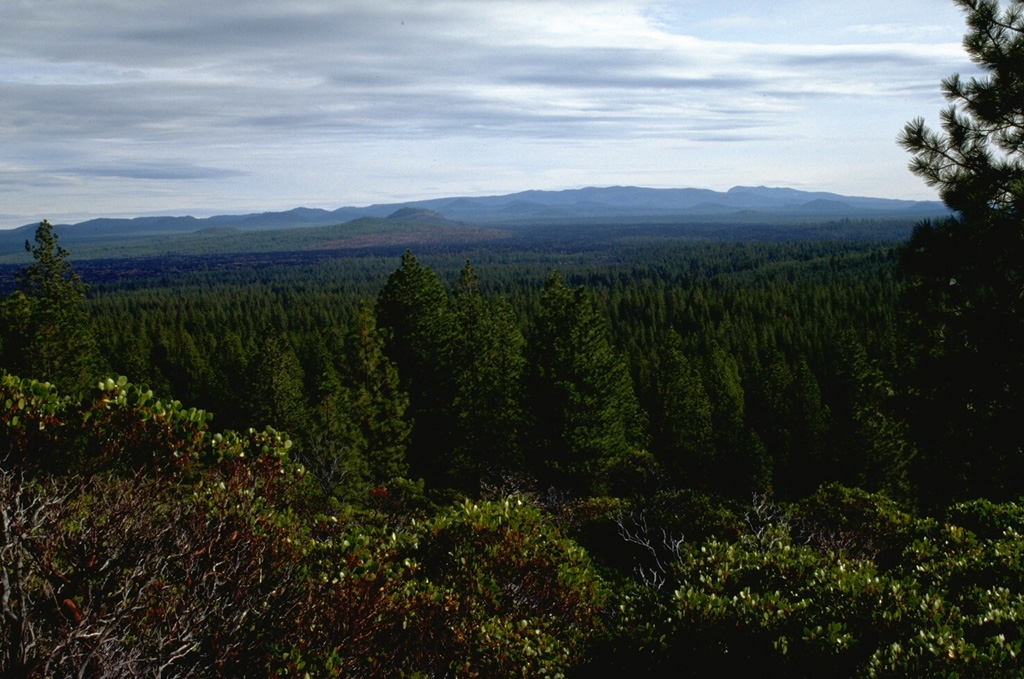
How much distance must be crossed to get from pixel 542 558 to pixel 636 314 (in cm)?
8266

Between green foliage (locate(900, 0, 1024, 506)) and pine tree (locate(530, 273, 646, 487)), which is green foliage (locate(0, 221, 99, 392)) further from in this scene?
green foliage (locate(900, 0, 1024, 506))

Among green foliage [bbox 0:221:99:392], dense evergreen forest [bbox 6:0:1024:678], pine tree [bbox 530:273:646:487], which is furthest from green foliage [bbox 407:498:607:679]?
green foliage [bbox 0:221:99:392]

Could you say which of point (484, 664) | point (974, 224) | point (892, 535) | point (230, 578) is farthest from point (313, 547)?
point (974, 224)

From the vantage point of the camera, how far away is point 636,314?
9006 cm

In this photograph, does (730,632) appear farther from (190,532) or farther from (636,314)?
(636,314)

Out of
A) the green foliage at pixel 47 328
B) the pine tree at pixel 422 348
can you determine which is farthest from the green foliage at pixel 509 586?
the green foliage at pixel 47 328

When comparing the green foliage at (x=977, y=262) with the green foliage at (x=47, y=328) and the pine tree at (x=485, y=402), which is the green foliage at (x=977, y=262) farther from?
the green foliage at (x=47, y=328)

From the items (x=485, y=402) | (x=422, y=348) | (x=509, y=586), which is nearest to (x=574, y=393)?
(x=485, y=402)

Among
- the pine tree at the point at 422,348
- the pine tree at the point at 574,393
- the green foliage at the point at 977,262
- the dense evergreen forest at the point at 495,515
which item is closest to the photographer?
the dense evergreen forest at the point at 495,515

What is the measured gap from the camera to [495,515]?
29.5 ft

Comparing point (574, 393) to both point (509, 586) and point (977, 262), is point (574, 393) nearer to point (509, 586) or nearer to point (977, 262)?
point (977, 262)

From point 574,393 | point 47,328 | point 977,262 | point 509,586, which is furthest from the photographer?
point 574,393

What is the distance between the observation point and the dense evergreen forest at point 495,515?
5980mm

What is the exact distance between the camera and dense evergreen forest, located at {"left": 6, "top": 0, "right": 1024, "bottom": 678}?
5980mm
